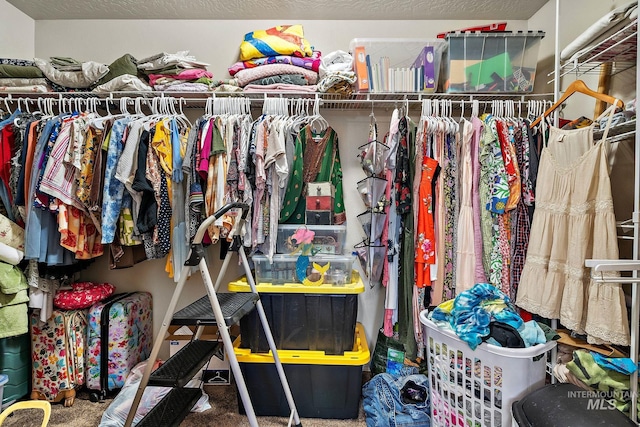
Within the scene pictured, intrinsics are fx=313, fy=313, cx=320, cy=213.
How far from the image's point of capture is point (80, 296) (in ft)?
6.32

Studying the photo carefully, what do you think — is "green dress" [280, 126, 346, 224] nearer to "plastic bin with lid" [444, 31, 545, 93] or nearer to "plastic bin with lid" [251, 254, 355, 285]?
"plastic bin with lid" [251, 254, 355, 285]

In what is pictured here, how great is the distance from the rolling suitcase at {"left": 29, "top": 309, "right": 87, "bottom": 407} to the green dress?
1.45 m

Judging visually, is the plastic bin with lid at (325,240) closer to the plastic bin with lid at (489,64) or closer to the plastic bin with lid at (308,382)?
the plastic bin with lid at (308,382)

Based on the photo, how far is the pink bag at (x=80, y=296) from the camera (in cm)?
190

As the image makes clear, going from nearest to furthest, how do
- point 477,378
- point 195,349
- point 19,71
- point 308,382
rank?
point 477,378 → point 195,349 → point 308,382 → point 19,71

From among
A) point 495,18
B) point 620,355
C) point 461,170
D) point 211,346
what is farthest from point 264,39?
point 620,355

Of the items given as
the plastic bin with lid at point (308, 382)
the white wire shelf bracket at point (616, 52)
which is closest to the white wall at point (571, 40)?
the white wire shelf bracket at point (616, 52)

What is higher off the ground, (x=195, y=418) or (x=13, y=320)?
(x=13, y=320)

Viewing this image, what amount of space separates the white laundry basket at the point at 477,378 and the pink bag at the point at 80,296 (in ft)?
6.44

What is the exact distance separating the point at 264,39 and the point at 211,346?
182cm

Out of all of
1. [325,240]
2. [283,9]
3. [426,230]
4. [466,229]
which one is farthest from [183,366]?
[283,9]

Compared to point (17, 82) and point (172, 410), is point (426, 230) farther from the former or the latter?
point (17, 82)

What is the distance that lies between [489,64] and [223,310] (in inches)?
79.2

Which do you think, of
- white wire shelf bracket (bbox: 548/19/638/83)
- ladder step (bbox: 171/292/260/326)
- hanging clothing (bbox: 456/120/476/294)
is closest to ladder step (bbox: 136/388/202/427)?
ladder step (bbox: 171/292/260/326)
